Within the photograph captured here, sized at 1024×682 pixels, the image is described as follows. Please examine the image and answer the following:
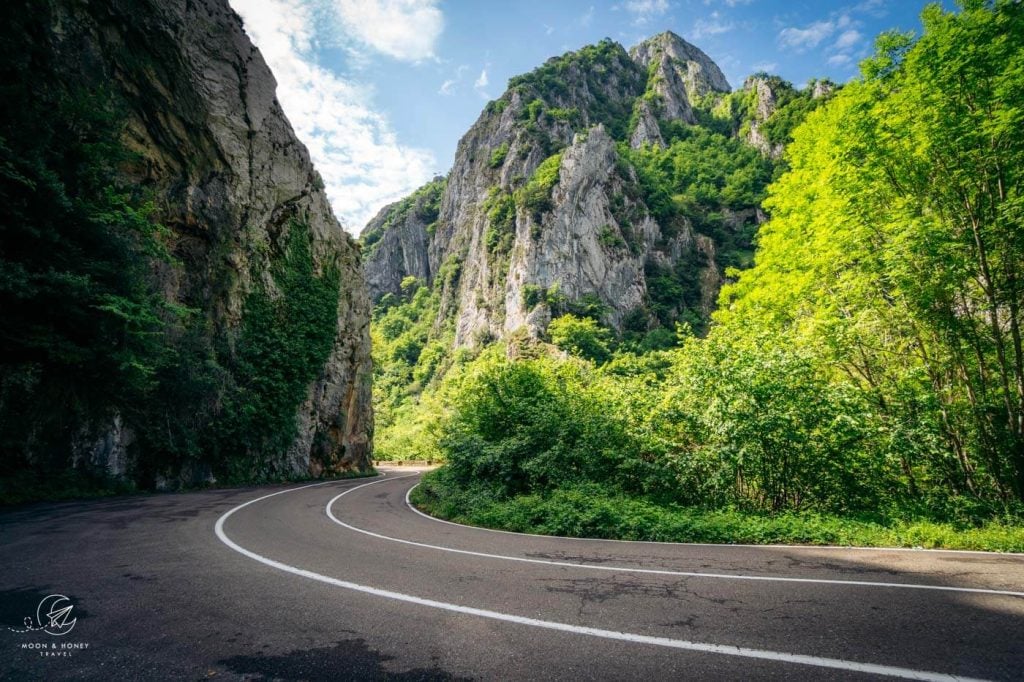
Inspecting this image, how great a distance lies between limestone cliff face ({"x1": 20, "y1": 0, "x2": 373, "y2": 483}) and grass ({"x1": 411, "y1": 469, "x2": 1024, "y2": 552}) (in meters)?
13.1

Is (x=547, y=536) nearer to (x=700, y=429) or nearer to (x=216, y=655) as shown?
(x=700, y=429)

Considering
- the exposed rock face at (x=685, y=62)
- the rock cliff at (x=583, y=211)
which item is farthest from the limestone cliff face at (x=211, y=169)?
the exposed rock face at (x=685, y=62)

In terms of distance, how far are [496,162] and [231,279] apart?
7135 centimetres

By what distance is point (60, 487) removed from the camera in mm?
11062

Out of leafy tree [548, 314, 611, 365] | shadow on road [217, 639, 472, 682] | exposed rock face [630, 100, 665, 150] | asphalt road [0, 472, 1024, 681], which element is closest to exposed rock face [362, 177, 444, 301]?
exposed rock face [630, 100, 665, 150]

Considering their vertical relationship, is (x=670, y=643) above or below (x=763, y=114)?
below

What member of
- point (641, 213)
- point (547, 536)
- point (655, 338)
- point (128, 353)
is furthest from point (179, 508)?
point (641, 213)

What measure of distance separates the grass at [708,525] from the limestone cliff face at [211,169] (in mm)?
13064

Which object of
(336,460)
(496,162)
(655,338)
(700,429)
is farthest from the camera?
(496,162)

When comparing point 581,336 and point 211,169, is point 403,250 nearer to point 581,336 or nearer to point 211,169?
point 581,336

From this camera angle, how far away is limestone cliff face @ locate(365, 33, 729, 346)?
61000 mm

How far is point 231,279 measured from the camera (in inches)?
730
